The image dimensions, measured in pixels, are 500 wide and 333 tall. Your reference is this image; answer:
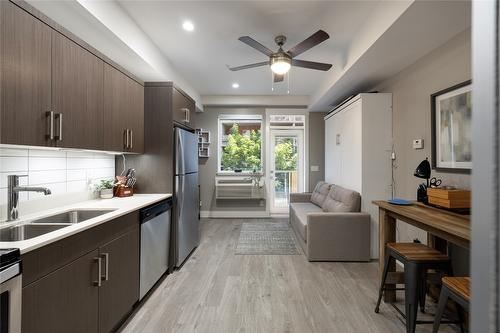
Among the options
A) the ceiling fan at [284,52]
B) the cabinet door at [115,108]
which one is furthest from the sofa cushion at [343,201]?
the cabinet door at [115,108]

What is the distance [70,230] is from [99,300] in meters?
0.58

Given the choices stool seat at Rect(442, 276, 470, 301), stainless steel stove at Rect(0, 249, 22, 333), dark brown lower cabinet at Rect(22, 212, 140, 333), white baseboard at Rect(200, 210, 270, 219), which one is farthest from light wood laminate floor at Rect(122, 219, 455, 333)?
white baseboard at Rect(200, 210, 270, 219)

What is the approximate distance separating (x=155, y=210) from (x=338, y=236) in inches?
88.5

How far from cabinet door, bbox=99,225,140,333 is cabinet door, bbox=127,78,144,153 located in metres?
1.00

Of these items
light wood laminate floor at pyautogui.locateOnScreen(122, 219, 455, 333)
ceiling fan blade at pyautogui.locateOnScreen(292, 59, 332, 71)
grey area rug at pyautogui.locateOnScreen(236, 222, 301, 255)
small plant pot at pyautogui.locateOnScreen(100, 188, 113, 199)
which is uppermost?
ceiling fan blade at pyautogui.locateOnScreen(292, 59, 332, 71)

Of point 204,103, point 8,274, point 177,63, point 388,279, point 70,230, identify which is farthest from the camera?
point 204,103

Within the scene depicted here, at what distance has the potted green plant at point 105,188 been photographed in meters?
2.57

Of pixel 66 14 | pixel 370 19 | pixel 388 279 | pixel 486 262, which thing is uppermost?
pixel 370 19

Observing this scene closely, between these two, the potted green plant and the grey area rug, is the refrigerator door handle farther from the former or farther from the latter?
the grey area rug

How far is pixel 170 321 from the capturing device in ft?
6.54

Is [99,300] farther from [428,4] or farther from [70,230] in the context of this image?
[428,4]

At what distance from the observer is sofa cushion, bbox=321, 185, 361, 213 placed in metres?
3.29

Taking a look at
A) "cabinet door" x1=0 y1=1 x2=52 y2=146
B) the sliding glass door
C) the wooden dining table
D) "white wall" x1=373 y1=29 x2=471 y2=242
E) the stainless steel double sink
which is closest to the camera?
"cabinet door" x1=0 y1=1 x2=52 y2=146

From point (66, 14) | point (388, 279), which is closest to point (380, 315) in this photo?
point (388, 279)
